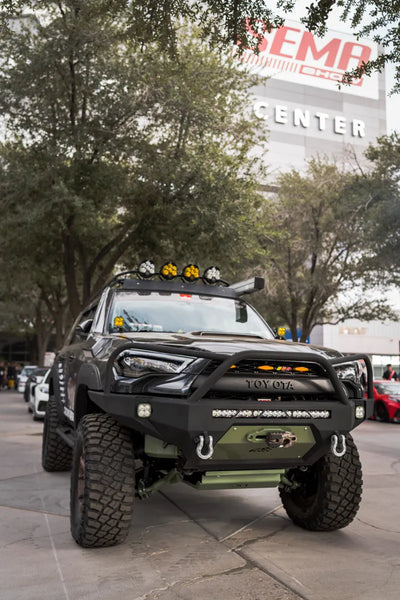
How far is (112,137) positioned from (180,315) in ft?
38.8

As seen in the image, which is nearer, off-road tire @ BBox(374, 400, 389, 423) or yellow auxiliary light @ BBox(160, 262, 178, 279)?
yellow auxiliary light @ BBox(160, 262, 178, 279)

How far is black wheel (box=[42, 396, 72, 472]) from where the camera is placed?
7680 millimetres

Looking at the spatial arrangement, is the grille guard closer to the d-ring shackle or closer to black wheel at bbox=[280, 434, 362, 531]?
the d-ring shackle

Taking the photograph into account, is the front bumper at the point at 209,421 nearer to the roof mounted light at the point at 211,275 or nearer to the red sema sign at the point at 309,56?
the roof mounted light at the point at 211,275

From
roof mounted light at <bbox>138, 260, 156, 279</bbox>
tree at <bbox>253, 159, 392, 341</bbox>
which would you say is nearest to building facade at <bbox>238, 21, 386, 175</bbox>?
tree at <bbox>253, 159, 392, 341</bbox>

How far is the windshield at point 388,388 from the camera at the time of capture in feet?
58.2

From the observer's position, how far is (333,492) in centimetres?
496

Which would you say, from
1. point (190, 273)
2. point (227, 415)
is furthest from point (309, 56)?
point (227, 415)

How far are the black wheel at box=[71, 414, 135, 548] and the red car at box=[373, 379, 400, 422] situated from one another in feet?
45.5

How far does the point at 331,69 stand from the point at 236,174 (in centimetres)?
5149

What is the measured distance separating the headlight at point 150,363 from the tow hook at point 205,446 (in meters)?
0.48

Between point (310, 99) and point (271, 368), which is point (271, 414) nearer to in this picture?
point (271, 368)

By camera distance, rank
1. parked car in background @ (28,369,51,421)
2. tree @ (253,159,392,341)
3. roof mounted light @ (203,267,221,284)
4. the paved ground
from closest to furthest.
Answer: the paved ground < roof mounted light @ (203,267,221,284) < parked car in background @ (28,369,51,421) < tree @ (253,159,392,341)

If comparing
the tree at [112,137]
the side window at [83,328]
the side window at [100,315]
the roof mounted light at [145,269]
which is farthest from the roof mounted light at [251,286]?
the tree at [112,137]
